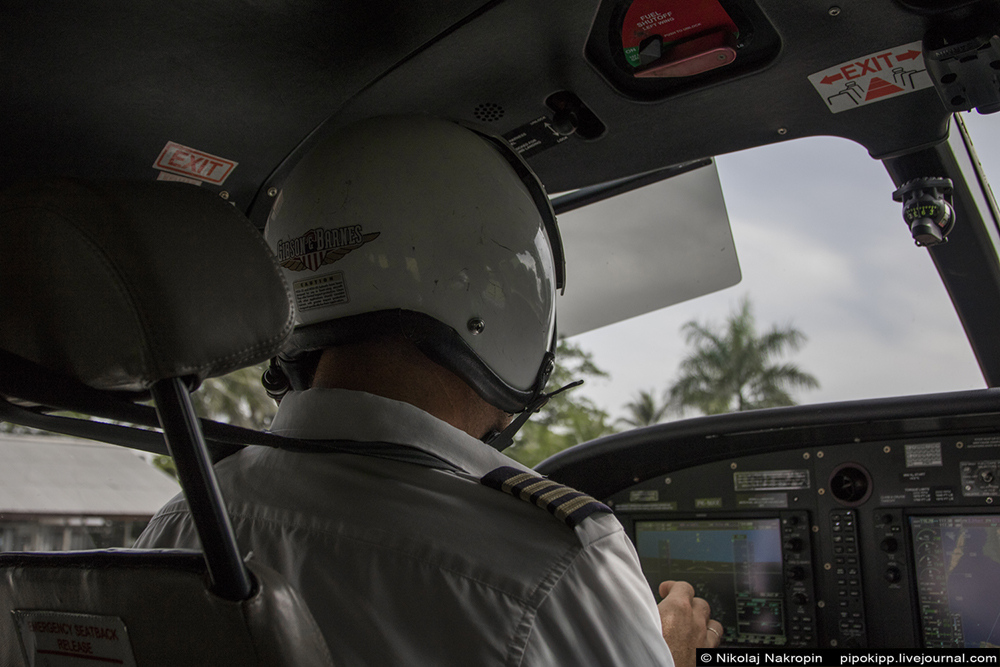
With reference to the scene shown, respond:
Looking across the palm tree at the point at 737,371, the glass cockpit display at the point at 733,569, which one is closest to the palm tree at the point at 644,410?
the palm tree at the point at 737,371

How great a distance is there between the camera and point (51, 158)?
4.92 feet

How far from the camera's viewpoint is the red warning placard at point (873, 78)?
1.41 meters

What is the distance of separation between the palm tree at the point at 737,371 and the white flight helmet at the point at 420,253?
13.8 metres

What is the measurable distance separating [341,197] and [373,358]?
0.25 m

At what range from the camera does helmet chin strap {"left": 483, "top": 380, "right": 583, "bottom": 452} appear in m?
1.32

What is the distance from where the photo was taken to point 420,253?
1.18 meters

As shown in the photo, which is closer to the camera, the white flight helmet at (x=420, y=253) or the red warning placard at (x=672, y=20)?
the white flight helmet at (x=420, y=253)

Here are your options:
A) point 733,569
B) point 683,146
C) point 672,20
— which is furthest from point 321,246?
point 733,569

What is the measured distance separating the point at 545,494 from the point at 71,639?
48cm

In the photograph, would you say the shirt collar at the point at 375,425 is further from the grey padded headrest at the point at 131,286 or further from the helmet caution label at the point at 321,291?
the grey padded headrest at the point at 131,286

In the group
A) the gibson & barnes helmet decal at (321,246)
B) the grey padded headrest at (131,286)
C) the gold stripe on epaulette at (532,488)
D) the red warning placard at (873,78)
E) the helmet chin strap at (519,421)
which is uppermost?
the red warning placard at (873,78)

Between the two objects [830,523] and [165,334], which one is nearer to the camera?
[165,334]

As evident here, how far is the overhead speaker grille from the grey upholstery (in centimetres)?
114

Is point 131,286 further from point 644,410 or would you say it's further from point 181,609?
point 644,410
